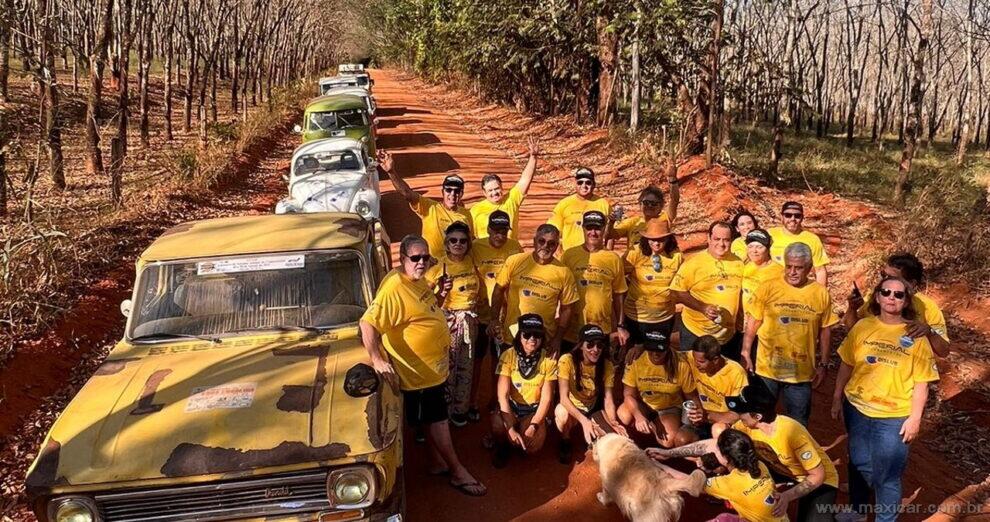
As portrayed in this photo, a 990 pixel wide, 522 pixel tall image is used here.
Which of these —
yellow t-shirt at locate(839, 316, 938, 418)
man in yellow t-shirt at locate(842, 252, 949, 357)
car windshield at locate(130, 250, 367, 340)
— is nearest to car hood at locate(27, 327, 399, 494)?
car windshield at locate(130, 250, 367, 340)

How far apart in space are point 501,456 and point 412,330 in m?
1.30

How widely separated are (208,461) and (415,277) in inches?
63.2

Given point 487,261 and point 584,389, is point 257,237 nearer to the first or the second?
point 487,261

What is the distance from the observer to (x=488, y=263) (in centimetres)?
559

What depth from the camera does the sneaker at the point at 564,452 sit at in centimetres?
500

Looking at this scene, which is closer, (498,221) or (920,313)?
(920,313)

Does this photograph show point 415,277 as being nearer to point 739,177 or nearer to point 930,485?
point 930,485

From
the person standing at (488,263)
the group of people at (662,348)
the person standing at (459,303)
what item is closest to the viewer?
the group of people at (662,348)

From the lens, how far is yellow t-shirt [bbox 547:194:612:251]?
629cm

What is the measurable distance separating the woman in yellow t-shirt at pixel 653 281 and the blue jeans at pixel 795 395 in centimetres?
97

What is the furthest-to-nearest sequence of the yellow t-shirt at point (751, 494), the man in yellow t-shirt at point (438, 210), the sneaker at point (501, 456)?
the man in yellow t-shirt at point (438, 210), the sneaker at point (501, 456), the yellow t-shirt at point (751, 494)

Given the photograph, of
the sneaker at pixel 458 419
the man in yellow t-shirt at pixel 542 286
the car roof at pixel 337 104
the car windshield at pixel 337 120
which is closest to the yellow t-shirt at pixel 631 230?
the man in yellow t-shirt at pixel 542 286

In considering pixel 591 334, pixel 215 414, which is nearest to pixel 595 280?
pixel 591 334

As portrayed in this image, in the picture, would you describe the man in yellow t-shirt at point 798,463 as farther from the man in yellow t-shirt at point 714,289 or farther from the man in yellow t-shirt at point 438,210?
the man in yellow t-shirt at point 438,210
